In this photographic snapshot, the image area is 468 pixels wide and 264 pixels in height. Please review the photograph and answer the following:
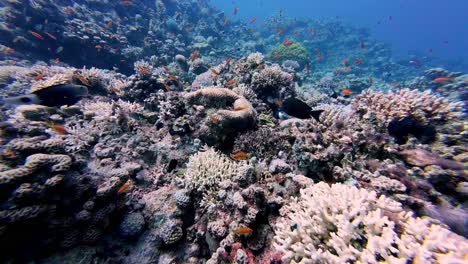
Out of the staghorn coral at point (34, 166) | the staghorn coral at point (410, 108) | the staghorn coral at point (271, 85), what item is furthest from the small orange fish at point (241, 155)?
the staghorn coral at point (271, 85)

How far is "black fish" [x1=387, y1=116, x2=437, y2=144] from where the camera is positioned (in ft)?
14.7

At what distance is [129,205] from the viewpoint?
381cm

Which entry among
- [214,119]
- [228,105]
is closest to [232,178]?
[214,119]

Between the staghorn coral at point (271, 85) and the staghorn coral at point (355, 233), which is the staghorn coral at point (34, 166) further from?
the staghorn coral at point (271, 85)

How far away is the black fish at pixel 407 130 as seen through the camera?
4.49m

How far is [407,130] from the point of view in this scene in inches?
178

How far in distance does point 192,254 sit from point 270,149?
2228mm

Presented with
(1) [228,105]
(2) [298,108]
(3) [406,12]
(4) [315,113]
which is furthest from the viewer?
Answer: (3) [406,12]

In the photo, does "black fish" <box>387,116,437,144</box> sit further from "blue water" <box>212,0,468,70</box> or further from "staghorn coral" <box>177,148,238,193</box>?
"blue water" <box>212,0,468,70</box>

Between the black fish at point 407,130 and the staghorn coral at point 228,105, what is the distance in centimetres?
293

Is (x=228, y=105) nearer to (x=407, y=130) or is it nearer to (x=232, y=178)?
(x=232, y=178)

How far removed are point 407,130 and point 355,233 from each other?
3563 millimetres

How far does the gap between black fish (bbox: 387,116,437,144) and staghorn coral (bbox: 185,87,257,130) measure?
2934mm

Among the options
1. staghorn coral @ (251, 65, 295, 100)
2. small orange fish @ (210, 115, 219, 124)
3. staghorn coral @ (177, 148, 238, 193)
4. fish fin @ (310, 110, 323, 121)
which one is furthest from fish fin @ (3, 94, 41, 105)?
staghorn coral @ (251, 65, 295, 100)
